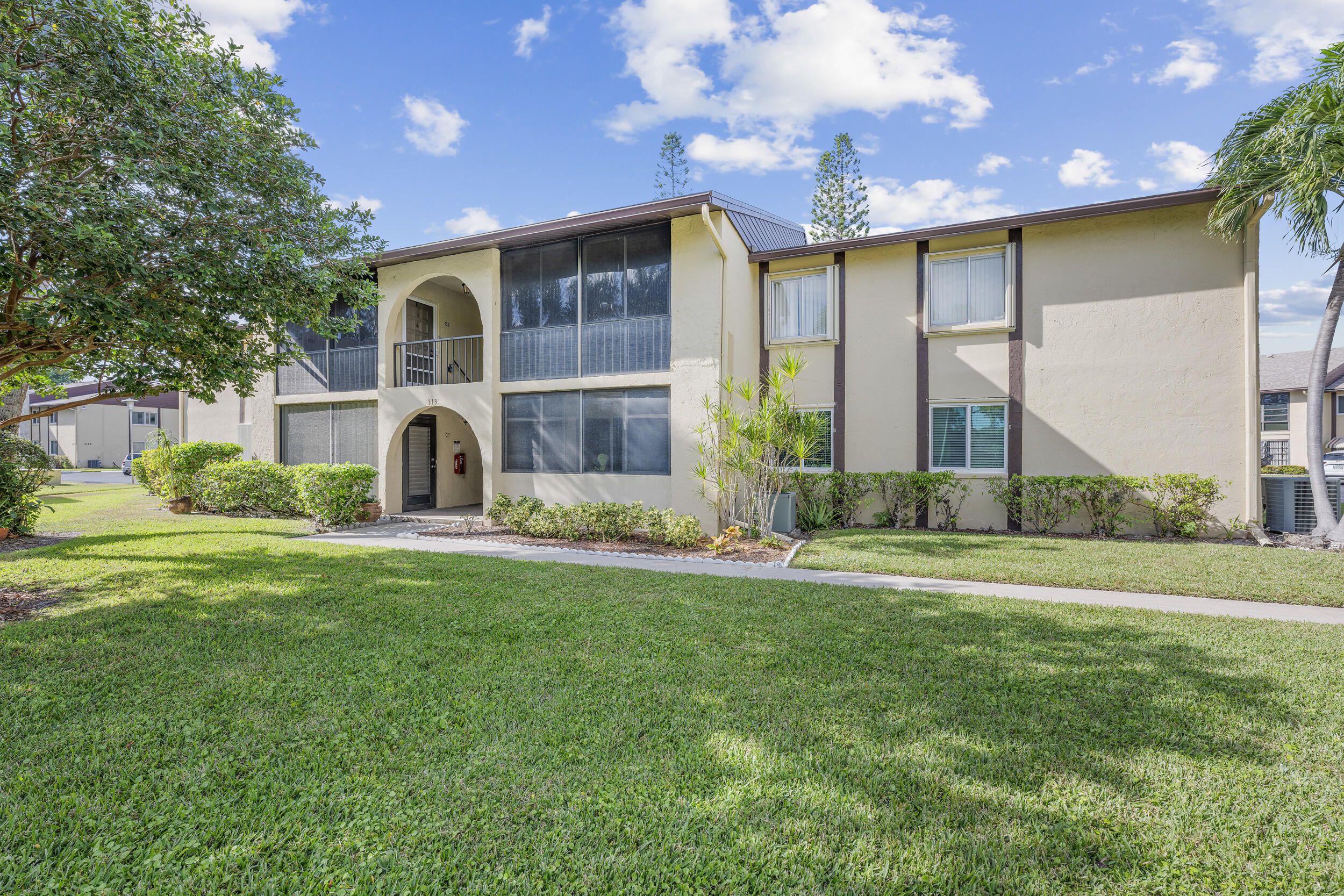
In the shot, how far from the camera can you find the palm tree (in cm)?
836

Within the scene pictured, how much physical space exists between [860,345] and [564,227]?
6.42 m

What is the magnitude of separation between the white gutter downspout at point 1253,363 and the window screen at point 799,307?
686 centimetres

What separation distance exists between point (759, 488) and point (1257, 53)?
34.7 ft

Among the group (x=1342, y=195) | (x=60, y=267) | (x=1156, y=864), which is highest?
(x=1342, y=195)

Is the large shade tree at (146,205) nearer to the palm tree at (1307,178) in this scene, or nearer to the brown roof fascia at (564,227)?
the brown roof fascia at (564,227)

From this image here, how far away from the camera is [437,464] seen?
15008mm

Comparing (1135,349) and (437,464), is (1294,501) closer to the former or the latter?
(1135,349)

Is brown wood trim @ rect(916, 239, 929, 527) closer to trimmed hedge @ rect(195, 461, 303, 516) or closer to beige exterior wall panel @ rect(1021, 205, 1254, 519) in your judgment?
beige exterior wall panel @ rect(1021, 205, 1254, 519)

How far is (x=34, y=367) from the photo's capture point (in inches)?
265

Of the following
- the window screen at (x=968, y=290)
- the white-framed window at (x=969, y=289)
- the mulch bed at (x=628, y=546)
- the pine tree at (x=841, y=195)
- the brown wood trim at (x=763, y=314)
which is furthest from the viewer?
the pine tree at (x=841, y=195)

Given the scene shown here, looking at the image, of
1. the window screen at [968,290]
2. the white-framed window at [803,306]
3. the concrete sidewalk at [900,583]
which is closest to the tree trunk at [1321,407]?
the window screen at [968,290]

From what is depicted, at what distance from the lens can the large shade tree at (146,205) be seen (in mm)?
4812

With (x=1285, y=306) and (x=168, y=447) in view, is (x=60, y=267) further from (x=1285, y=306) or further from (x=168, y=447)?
(x=1285, y=306)

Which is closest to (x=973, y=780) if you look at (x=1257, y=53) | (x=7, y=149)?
(x=7, y=149)
